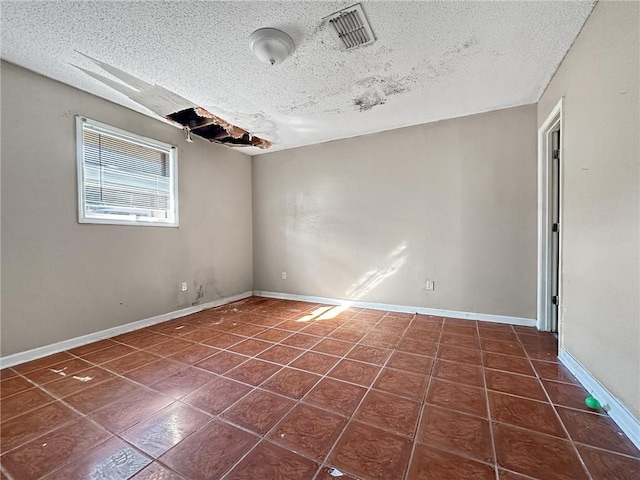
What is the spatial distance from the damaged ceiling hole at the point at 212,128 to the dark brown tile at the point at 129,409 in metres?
2.80

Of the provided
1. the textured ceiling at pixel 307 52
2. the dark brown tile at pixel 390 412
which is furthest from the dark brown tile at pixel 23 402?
the textured ceiling at pixel 307 52

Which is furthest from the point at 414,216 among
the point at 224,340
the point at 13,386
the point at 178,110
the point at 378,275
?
the point at 13,386

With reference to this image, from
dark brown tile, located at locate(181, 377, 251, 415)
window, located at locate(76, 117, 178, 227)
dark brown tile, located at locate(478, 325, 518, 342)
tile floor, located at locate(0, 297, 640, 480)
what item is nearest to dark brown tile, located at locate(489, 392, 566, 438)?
tile floor, located at locate(0, 297, 640, 480)

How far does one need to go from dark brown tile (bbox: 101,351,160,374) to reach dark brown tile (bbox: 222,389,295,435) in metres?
1.10

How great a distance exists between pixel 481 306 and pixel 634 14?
2677mm

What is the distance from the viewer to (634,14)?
1.33 meters

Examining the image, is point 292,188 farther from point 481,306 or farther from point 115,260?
point 481,306

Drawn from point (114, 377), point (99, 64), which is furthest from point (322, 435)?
point (99, 64)

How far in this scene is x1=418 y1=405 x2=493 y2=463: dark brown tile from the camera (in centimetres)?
128

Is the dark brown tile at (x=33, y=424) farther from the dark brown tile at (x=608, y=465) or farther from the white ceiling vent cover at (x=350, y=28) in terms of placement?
the white ceiling vent cover at (x=350, y=28)

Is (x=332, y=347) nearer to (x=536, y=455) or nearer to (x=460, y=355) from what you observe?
(x=460, y=355)

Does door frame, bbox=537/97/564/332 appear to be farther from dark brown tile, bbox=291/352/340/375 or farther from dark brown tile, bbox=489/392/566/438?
dark brown tile, bbox=291/352/340/375

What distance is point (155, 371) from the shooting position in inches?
81.4

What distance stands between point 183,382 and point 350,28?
2.75 metres
